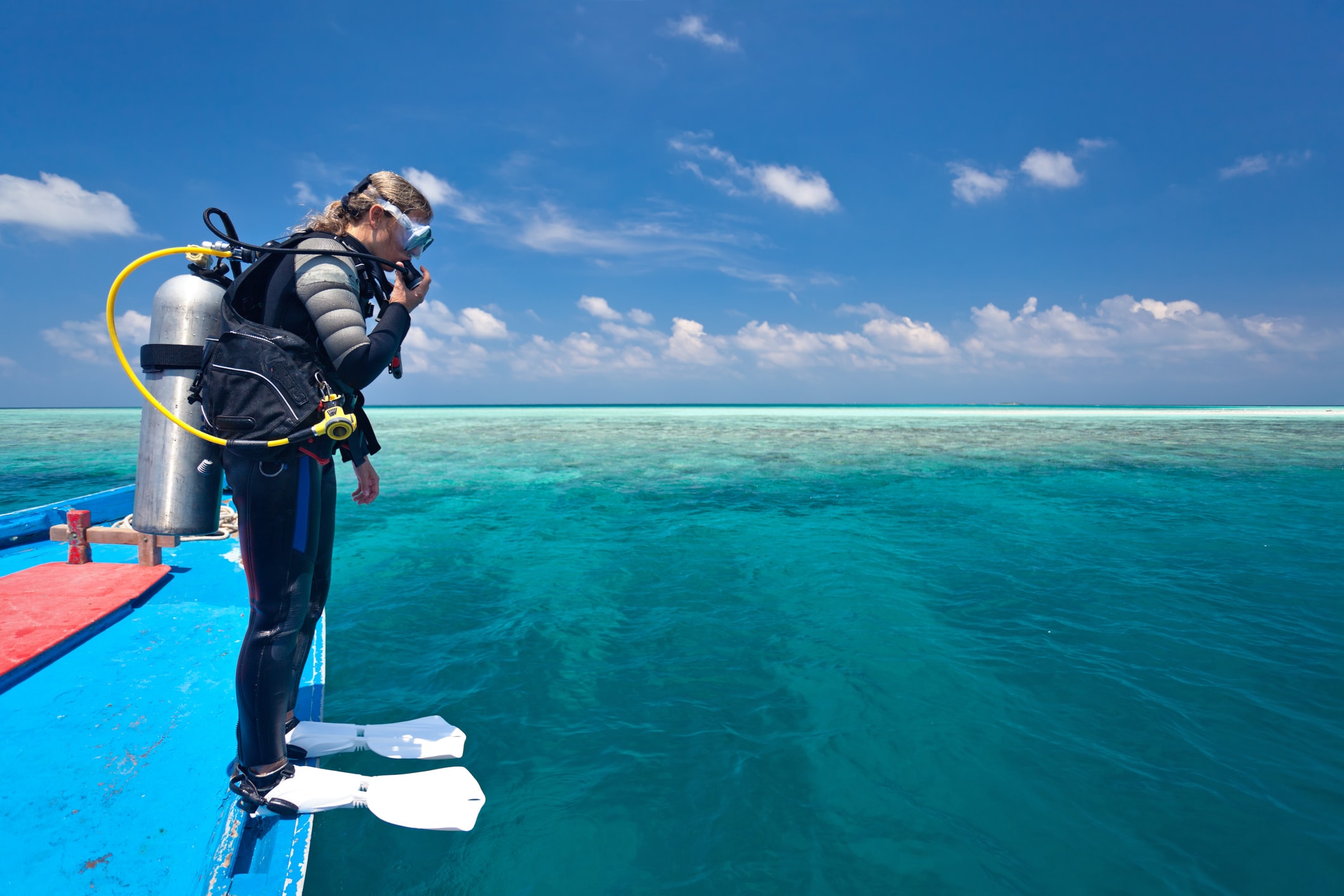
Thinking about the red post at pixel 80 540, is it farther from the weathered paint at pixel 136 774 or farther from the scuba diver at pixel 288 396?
the scuba diver at pixel 288 396

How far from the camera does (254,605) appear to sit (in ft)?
8.73

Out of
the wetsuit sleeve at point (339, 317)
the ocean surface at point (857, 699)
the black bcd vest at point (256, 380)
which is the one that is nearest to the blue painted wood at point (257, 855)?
the ocean surface at point (857, 699)

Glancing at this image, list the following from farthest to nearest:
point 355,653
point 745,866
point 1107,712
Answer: point 355,653
point 1107,712
point 745,866

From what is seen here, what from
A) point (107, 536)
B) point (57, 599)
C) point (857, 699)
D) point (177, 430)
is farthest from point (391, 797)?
point (107, 536)

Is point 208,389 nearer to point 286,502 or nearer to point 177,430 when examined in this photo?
point 286,502

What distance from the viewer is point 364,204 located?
294 centimetres

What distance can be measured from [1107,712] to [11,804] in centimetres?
714

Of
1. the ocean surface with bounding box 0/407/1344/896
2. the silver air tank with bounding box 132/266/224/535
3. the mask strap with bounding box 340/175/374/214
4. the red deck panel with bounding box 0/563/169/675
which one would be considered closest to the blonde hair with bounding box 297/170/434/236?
the mask strap with bounding box 340/175/374/214

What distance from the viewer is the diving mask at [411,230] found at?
2930 millimetres

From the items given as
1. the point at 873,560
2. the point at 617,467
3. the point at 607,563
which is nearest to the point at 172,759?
the point at 607,563

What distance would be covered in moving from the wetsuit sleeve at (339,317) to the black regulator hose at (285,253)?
0.15 feet

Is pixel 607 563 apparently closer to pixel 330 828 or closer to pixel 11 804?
pixel 330 828

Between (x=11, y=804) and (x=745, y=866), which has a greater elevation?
(x=11, y=804)

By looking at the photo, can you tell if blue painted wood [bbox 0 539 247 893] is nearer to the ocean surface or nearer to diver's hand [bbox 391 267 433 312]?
the ocean surface
